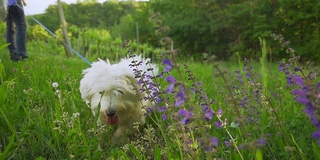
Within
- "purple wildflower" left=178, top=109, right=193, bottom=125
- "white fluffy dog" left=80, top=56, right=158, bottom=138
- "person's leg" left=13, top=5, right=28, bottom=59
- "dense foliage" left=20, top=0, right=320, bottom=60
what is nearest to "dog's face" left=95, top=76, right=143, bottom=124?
"white fluffy dog" left=80, top=56, right=158, bottom=138

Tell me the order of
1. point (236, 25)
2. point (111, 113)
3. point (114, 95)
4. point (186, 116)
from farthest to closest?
point (236, 25)
point (114, 95)
point (111, 113)
point (186, 116)

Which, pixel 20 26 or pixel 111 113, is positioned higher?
pixel 20 26

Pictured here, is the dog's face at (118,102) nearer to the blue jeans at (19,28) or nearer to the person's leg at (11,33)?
the blue jeans at (19,28)

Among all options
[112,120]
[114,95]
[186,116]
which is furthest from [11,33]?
[186,116]

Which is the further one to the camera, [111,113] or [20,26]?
[20,26]

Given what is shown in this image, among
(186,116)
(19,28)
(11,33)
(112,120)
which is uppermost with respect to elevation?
(186,116)

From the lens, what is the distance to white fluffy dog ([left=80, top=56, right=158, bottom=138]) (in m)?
3.27

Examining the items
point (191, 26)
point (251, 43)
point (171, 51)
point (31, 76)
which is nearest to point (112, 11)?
point (191, 26)

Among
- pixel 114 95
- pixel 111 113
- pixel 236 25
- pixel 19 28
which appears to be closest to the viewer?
pixel 111 113

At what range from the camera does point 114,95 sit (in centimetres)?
336

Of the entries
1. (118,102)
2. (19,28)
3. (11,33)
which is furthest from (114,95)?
(11,33)

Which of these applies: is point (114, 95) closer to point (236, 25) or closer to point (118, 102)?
point (118, 102)

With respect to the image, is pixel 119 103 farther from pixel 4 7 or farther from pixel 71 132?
pixel 4 7

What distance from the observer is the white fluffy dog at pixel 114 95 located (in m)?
3.27
